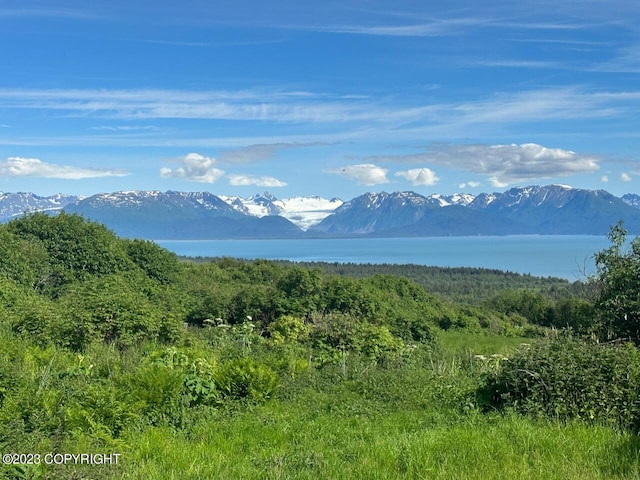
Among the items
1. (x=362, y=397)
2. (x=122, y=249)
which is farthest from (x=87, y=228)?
(x=362, y=397)

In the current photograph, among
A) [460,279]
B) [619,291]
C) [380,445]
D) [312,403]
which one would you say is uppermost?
[619,291]

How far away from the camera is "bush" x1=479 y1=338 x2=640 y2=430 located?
20.4 feet

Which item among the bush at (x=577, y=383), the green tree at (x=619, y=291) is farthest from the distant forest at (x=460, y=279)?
the bush at (x=577, y=383)

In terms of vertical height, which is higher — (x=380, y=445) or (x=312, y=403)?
(x=380, y=445)

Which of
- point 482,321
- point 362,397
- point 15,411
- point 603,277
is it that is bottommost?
point 482,321

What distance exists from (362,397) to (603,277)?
527 centimetres

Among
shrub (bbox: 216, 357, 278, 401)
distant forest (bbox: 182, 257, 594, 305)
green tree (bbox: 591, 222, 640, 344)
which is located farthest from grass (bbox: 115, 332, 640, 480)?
distant forest (bbox: 182, 257, 594, 305)

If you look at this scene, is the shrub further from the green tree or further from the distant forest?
the distant forest

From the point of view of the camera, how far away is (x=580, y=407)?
20.6 ft

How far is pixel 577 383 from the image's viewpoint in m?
6.36

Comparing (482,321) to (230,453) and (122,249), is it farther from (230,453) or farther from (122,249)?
(230,453)

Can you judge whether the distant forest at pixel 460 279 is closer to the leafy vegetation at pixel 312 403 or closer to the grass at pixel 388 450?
the leafy vegetation at pixel 312 403

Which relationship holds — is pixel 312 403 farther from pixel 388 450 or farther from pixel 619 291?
pixel 619 291

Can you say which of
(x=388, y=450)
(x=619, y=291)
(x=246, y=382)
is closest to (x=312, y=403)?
(x=246, y=382)
